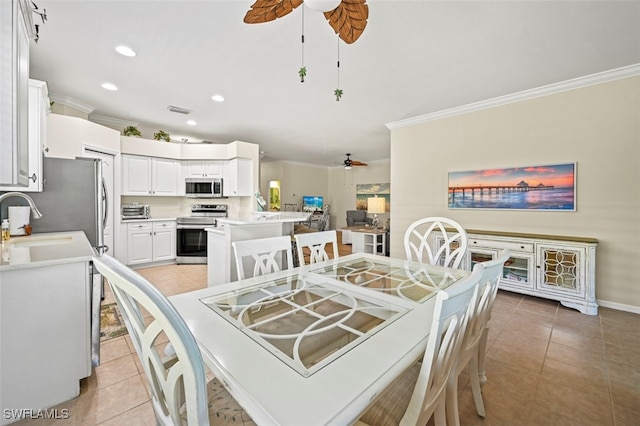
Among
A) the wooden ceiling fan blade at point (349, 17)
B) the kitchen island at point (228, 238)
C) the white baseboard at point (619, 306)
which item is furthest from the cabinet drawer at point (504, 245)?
the wooden ceiling fan blade at point (349, 17)

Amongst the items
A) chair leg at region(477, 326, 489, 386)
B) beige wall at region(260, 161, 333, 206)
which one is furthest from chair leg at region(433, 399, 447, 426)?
beige wall at region(260, 161, 333, 206)

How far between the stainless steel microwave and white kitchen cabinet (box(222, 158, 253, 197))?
152 millimetres

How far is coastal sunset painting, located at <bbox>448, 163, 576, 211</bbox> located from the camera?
3104 millimetres

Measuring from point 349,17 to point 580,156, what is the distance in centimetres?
331

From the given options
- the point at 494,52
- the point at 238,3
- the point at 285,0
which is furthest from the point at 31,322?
the point at 494,52

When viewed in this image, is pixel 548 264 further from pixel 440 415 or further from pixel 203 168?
pixel 203 168

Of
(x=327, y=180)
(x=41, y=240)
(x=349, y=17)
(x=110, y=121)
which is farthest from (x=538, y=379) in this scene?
(x=327, y=180)

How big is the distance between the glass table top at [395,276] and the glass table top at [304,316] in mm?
177

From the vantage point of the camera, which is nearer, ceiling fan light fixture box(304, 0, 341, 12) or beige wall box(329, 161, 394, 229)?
ceiling fan light fixture box(304, 0, 341, 12)

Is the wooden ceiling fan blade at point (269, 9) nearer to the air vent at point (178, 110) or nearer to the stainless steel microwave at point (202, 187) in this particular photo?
the air vent at point (178, 110)

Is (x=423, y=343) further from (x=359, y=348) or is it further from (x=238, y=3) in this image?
(x=238, y=3)

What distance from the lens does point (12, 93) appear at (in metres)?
1.22

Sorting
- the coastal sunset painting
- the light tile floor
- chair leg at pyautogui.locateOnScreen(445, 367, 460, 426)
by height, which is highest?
the coastal sunset painting

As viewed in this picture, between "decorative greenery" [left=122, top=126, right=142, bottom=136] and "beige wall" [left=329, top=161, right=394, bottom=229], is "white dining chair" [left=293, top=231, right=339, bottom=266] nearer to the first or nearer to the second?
"decorative greenery" [left=122, top=126, right=142, bottom=136]
